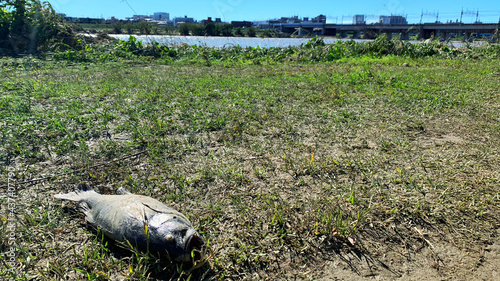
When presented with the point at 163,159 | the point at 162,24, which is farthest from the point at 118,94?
the point at 162,24

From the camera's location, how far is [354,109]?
5172 mm

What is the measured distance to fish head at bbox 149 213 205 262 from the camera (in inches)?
72.4

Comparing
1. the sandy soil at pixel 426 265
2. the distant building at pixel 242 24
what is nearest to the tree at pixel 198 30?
the distant building at pixel 242 24

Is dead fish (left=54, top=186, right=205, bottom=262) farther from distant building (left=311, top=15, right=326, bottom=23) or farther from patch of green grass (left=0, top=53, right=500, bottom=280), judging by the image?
distant building (left=311, top=15, right=326, bottom=23)

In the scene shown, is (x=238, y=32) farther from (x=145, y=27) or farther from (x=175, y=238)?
(x=175, y=238)

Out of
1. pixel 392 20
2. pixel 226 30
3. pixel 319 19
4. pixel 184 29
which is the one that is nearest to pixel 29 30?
pixel 184 29

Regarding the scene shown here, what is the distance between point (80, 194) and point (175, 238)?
1.22m

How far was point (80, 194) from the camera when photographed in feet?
8.44

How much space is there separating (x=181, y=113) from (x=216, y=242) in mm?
2996

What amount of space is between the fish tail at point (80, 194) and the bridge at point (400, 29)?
58.7 feet

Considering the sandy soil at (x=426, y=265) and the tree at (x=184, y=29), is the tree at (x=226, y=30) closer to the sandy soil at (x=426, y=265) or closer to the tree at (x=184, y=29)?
the tree at (x=184, y=29)

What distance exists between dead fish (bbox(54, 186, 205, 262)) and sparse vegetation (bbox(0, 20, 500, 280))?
0.11 m

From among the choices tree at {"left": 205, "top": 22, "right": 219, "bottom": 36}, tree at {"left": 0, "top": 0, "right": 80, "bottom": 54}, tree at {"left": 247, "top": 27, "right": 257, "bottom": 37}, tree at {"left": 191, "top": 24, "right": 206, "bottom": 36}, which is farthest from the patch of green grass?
tree at {"left": 247, "top": 27, "right": 257, "bottom": 37}

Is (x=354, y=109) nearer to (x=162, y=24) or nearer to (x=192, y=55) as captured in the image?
(x=192, y=55)
